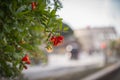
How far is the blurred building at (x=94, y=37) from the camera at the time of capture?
99.2 feet

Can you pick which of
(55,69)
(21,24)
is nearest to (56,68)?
→ (55,69)

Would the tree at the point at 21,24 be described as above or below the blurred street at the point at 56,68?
above

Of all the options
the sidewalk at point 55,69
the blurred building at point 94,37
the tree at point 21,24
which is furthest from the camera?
the blurred building at point 94,37

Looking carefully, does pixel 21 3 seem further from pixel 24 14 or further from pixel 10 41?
pixel 10 41

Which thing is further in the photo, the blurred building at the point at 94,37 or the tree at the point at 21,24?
the blurred building at the point at 94,37

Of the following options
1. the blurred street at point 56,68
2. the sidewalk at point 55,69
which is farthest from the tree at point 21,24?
the blurred street at point 56,68

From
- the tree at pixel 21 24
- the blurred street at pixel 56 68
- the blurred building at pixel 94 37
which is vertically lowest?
the blurred street at pixel 56 68

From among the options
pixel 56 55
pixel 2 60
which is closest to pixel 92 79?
pixel 2 60

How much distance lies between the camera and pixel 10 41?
3270 millimetres

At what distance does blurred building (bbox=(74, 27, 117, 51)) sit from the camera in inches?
1190

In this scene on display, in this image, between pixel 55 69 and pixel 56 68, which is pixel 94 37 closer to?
pixel 56 68

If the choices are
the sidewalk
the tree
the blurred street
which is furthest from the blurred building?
the tree

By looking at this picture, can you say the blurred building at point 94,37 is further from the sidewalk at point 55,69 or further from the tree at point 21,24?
the tree at point 21,24

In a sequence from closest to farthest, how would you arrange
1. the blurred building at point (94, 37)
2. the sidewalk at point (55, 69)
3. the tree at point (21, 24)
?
1. the tree at point (21, 24)
2. the sidewalk at point (55, 69)
3. the blurred building at point (94, 37)
